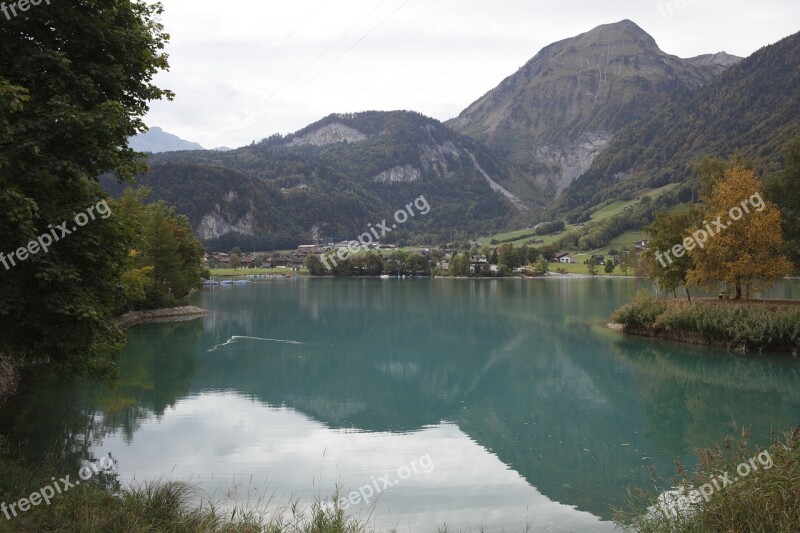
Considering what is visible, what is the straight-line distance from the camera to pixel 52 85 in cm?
1091

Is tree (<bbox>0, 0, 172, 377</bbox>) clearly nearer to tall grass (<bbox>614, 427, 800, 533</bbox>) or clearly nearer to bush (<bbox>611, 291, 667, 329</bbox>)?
tall grass (<bbox>614, 427, 800, 533</bbox>)

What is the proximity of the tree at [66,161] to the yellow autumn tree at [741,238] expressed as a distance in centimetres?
2953

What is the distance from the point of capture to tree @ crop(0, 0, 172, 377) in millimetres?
10023

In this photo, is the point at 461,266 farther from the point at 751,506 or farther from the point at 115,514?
the point at 115,514

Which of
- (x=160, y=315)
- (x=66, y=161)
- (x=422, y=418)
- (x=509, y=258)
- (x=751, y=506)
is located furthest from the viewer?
(x=509, y=258)

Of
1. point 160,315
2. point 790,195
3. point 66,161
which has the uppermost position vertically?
point 790,195

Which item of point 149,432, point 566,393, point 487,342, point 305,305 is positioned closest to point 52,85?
point 149,432

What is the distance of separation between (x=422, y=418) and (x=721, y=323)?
1900cm

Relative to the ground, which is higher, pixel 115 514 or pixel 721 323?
pixel 115 514

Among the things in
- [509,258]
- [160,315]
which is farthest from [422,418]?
[509,258]

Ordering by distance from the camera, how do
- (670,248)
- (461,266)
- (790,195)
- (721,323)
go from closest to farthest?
(721,323), (790,195), (670,248), (461,266)

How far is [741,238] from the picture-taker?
3155 cm

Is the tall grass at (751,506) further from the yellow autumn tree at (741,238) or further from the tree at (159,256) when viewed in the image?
the tree at (159,256)

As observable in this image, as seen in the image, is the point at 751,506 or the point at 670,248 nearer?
the point at 751,506
